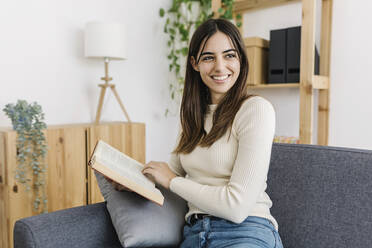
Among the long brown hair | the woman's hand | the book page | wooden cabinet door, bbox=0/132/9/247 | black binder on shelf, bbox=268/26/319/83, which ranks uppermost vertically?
black binder on shelf, bbox=268/26/319/83

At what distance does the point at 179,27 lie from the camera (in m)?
3.00

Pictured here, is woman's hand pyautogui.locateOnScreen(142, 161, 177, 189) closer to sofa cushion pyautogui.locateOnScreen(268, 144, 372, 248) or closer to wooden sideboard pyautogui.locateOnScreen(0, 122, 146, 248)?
sofa cushion pyautogui.locateOnScreen(268, 144, 372, 248)

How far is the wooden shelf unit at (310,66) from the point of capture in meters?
2.10

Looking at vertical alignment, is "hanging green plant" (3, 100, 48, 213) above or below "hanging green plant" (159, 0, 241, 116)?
below

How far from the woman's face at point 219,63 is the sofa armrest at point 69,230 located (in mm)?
614

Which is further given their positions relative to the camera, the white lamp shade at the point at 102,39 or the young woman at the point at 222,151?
the white lamp shade at the point at 102,39

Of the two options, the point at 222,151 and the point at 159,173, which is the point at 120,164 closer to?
the point at 159,173

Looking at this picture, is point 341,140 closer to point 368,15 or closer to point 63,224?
point 368,15

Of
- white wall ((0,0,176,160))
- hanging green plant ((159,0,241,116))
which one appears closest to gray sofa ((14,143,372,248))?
white wall ((0,0,176,160))

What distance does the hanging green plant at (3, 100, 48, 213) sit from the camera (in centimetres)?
180

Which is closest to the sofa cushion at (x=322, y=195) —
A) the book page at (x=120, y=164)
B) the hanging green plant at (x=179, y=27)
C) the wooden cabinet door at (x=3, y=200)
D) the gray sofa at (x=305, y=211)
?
the gray sofa at (x=305, y=211)

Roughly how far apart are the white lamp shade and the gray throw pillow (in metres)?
1.19

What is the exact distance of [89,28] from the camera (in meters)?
2.22

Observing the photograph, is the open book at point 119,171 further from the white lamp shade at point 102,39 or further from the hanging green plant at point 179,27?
the hanging green plant at point 179,27
